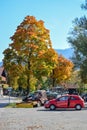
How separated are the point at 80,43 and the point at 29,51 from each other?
1323 centimetres

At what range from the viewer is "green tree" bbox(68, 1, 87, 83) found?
44.2 meters

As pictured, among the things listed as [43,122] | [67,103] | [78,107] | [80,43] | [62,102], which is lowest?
[43,122]

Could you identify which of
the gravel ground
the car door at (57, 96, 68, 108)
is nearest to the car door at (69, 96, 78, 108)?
the car door at (57, 96, 68, 108)

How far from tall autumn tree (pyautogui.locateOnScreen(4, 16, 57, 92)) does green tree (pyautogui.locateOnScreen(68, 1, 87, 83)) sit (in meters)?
7.73

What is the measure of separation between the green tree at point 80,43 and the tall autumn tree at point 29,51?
773cm

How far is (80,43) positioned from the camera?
4484cm

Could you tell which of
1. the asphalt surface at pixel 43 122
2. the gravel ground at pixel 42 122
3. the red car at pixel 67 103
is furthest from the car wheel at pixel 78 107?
the gravel ground at pixel 42 122

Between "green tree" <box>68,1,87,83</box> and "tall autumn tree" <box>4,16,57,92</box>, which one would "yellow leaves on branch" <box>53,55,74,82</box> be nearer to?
"tall autumn tree" <box>4,16,57,92</box>

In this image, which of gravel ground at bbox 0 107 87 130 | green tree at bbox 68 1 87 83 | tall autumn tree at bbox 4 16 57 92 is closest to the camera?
gravel ground at bbox 0 107 87 130

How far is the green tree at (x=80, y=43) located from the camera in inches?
1742

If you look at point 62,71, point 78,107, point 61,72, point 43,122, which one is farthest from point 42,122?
point 61,72

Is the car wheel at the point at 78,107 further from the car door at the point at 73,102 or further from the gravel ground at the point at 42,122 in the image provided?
the gravel ground at the point at 42,122

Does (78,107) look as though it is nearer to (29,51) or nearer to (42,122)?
(29,51)

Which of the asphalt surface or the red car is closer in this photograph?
the asphalt surface
